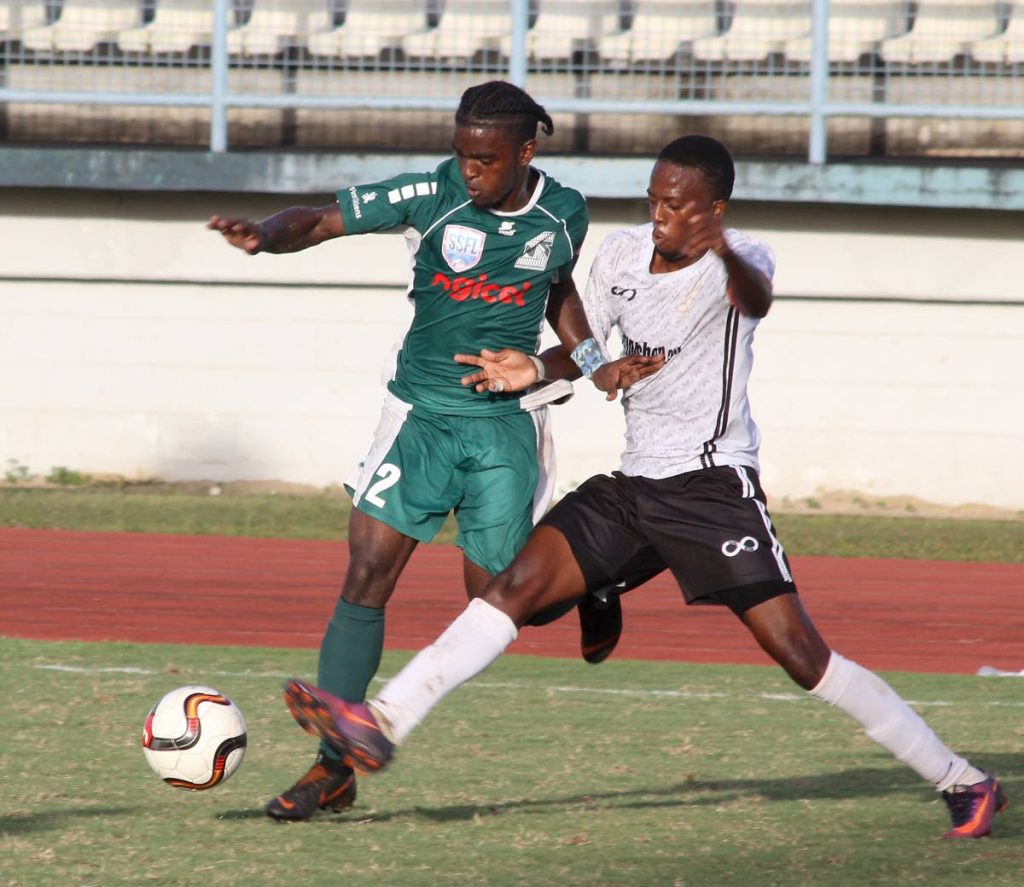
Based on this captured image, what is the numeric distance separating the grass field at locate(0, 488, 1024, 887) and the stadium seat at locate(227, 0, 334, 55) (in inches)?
298

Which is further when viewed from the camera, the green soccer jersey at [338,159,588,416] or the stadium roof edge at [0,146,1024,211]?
the stadium roof edge at [0,146,1024,211]

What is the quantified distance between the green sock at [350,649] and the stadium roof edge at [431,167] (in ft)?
28.7

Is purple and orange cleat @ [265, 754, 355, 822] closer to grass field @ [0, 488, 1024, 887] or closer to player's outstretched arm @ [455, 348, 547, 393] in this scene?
grass field @ [0, 488, 1024, 887]

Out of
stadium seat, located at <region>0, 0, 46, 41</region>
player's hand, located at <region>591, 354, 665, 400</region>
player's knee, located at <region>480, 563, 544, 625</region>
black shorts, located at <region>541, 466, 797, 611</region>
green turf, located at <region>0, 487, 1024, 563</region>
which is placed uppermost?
stadium seat, located at <region>0, 0, 46, 41</region>

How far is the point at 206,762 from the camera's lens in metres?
5.07

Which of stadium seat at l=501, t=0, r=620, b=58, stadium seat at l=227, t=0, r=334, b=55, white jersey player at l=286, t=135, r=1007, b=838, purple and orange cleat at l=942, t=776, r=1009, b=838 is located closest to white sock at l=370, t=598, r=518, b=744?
white jersey player at l=286, t=135, r=1007, b=838

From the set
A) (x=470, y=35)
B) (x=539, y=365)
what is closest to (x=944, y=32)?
(x=470, y=35)

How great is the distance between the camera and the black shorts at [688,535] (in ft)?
16.0

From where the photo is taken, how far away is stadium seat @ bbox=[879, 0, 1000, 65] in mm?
14281

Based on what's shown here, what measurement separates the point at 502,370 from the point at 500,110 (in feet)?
2.51

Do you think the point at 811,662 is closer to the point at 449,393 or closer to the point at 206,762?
the point at 449,393

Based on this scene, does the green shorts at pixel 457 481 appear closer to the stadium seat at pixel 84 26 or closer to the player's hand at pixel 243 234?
the player's hand at pixel 243 234

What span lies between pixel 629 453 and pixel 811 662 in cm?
80

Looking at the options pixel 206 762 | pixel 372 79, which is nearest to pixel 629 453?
pixel 206 762
